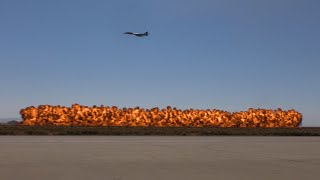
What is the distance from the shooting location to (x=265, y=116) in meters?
90.2

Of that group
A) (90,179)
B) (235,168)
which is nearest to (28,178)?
(90,179)

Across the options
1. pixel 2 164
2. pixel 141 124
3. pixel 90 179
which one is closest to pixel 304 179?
pixel 90 179

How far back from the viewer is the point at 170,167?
14062mm

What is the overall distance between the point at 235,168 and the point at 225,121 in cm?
7434

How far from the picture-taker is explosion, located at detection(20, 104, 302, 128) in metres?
78.2

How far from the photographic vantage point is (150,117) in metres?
82.7

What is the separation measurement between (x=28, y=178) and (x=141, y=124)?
69.7 meters

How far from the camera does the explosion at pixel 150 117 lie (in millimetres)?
78250

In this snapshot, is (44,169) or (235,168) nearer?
(44,169)

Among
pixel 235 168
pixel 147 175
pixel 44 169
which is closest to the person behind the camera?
pixel 147 175

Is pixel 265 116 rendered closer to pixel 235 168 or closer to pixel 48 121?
pixel 48 121

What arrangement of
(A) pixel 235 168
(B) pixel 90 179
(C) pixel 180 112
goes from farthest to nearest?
(C) pixel 180 112 < (A) pixel 235 168 < (B) pixel 90 179

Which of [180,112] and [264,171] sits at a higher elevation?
[180,112]

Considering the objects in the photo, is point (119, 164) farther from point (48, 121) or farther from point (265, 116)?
point (265, 116)
